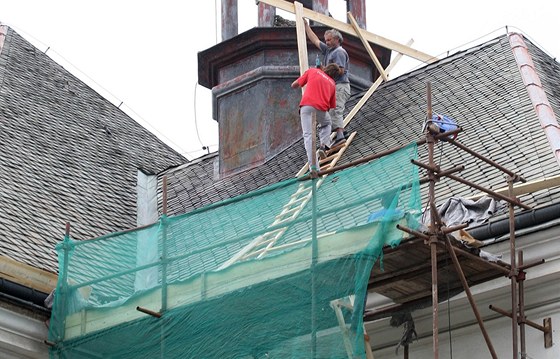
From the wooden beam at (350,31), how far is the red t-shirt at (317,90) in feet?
8.19

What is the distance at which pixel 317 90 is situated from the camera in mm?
19016

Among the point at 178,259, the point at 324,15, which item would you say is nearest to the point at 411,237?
the point at 178,259

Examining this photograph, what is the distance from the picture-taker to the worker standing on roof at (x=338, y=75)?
66.0ft

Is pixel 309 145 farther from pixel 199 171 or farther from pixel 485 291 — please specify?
pixel 199 171

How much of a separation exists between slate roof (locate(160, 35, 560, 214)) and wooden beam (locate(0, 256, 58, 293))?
370 cm

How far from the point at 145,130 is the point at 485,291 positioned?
29.5ft

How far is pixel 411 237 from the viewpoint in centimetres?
1545

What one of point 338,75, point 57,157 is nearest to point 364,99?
point 338,75

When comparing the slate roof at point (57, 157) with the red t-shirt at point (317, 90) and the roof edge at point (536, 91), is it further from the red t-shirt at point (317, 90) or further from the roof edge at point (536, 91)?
the roof edge at point (536, 91)

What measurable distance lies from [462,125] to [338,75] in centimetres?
183

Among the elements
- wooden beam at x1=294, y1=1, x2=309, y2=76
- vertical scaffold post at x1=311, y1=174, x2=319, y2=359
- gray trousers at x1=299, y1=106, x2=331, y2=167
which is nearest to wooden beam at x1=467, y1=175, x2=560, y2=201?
vertical scaffold post at x1=311, y1=174, x2=319, y2=359

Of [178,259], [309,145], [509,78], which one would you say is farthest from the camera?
[509,78]

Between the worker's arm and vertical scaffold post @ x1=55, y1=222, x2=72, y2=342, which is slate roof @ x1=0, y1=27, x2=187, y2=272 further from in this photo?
the worker's arm

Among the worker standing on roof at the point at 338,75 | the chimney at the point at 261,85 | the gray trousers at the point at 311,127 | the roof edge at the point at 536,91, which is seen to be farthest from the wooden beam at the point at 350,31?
the gray trousers at the point at 311,127
